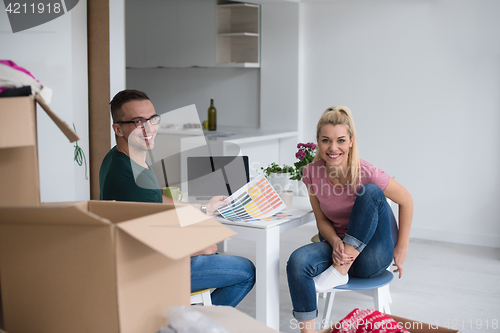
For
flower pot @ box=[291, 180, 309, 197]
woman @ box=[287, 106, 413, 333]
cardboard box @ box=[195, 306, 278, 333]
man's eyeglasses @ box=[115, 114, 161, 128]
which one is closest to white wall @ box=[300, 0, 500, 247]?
flower pot @ box=[291, 180, 309, 197]

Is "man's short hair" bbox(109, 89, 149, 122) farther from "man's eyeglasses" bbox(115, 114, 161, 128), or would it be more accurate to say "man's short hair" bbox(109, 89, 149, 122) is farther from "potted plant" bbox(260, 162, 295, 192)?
"potted plant" bbox(260, 162, 295, 192)

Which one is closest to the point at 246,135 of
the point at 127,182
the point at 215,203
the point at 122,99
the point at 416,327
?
the point at 215,203

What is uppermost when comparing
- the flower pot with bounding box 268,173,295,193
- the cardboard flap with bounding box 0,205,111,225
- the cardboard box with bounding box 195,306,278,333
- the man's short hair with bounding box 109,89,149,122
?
the man's short hair with bounding box 109,89,149,122

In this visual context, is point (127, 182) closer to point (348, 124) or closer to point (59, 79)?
point (348, 124)

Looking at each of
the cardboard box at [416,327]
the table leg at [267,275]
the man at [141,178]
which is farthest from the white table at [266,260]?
the cardboard box at [416,327]

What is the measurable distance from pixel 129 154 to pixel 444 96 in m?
3.17

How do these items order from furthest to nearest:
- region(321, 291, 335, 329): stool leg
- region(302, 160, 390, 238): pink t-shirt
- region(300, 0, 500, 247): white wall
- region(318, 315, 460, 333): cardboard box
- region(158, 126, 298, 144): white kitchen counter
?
1. region(158, 126, 298, 144): white kitchen counter
2. region(300, 0, 500, 247): white wall
3. region(321, 291, 335, 329): stool leg
4. region(302, 160, 390, 238): pink t-shirt
5. region(318, 315, 460, 333): cardboard box

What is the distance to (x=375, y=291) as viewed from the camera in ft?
6.97

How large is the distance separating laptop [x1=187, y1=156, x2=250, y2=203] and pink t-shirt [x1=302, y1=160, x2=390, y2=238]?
31 cm

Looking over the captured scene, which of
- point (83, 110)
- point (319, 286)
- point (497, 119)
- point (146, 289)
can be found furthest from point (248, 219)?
point (497, 119)

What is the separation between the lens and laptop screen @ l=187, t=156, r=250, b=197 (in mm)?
1889

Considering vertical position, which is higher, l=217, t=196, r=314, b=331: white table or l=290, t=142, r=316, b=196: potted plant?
l=290, t=142, r=316, b=196: potted plant

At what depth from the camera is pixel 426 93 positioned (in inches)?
165

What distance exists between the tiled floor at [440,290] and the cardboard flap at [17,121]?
1.82 meters
